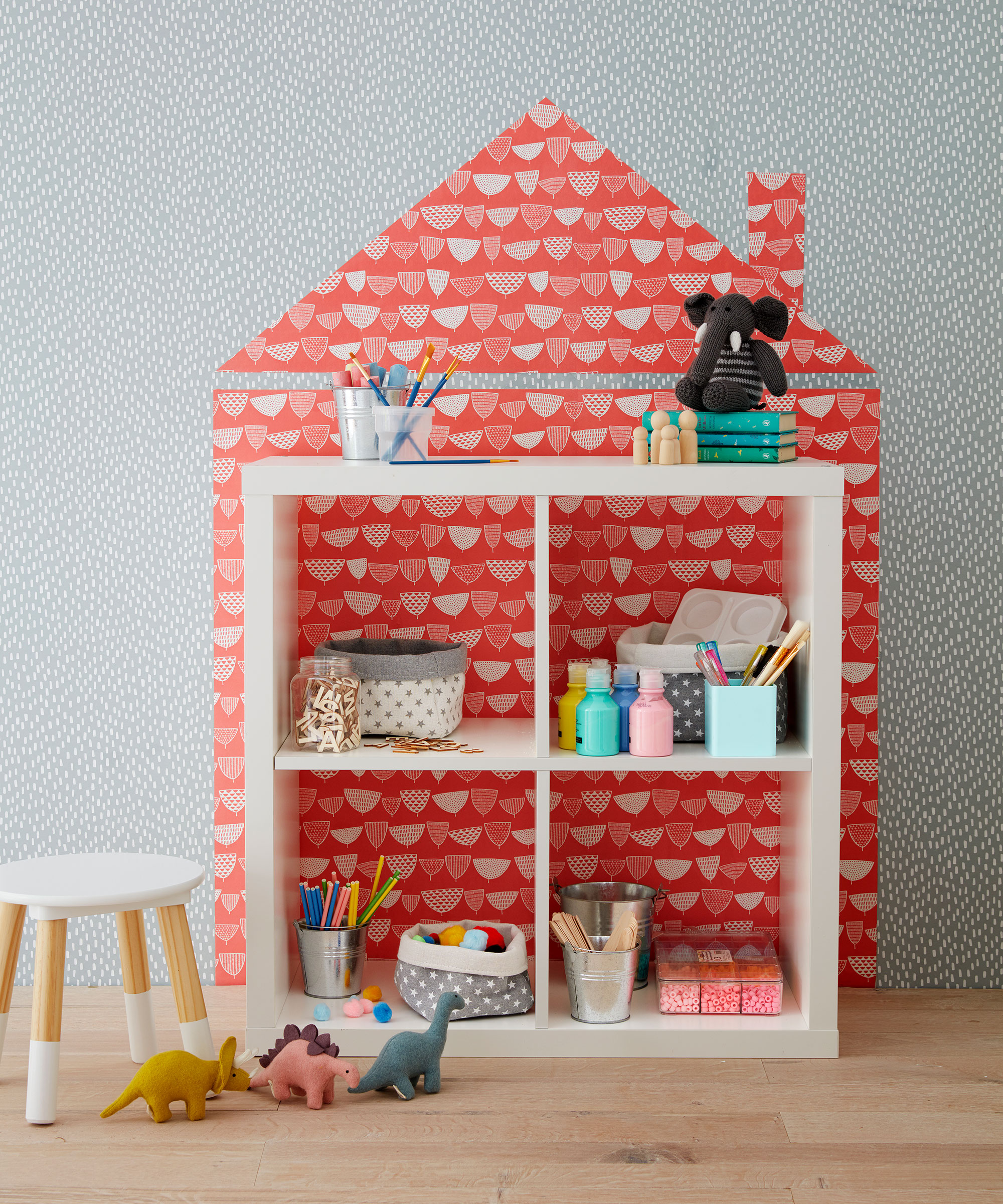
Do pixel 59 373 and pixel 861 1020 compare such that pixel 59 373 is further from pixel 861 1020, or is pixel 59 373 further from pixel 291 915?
pixel 861 1020

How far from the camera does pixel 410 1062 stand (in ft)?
6.56

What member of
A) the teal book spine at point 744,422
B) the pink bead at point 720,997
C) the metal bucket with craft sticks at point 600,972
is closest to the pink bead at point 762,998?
the pink bead at point 720,997

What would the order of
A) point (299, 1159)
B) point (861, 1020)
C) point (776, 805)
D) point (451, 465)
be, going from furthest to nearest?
1. point (776, 805)
2. point (861, 1020)
3. point (451, 465)
4. point (299, 1159)

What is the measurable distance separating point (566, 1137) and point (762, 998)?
516 mm

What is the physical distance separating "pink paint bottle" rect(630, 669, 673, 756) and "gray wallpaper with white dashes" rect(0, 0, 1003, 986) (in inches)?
22.6

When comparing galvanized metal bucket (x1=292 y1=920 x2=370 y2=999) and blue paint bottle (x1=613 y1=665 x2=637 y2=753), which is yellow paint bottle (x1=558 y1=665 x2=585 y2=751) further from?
galvanized metal bucket (x1=292 y1=920 x2=370 y2=999)

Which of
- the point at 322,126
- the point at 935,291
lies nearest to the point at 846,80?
the point at 935,291

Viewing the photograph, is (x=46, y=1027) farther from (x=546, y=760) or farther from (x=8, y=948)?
(x=546, y=760)

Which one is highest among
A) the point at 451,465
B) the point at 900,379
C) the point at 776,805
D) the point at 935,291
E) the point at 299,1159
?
the point at 935,291

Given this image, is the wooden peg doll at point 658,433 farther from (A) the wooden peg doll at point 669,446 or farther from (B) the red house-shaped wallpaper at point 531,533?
(B) the red house-shaped wallpaper at point 531,533

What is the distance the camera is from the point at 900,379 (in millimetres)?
2455

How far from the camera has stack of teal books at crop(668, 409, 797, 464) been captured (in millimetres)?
2148

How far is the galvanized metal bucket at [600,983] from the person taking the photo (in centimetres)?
218

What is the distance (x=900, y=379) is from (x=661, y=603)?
63 cm
